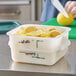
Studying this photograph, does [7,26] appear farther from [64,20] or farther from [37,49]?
[37,49]

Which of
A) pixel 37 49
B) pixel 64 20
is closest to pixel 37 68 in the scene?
pixel 37 49

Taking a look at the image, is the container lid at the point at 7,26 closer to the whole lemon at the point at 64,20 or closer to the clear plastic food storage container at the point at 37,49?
the whole lemon at the point at 64,20

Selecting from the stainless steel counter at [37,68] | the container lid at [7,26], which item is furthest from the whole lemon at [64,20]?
the stainless steel counter at [37,68]

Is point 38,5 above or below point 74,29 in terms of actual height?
below

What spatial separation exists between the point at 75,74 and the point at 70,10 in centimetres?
65

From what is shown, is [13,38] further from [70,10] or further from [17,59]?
[70,10]

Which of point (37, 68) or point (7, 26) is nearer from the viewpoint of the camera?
point (37, 68)

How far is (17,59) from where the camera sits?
2.04 feet

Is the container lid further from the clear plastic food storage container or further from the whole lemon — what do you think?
the clear plastic food storage container

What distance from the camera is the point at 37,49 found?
23.5 inches

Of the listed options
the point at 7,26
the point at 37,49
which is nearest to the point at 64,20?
the point at 7,26

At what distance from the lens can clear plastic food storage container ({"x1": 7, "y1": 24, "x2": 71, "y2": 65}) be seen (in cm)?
59

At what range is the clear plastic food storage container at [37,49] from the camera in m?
0.59

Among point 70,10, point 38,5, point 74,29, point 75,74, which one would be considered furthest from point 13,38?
point 38,5
